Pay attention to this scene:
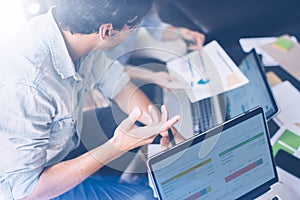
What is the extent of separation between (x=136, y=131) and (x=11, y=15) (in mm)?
511

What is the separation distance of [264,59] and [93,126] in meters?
0.60

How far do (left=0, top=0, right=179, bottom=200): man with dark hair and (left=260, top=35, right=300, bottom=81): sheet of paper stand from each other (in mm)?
514

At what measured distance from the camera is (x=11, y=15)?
1231 millimetres

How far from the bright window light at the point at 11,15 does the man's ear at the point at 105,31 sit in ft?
0.76

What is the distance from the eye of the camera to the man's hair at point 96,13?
94cm

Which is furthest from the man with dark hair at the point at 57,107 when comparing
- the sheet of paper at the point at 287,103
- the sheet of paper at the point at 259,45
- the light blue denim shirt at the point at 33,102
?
the sheet of paper at the point at 259,45

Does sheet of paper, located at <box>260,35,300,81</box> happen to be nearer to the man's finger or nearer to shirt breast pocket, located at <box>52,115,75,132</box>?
the man's finger

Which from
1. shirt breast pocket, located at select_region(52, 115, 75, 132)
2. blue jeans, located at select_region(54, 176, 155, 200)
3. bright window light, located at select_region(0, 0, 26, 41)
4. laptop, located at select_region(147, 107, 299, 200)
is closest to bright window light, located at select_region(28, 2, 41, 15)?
bright window light, located at select_region(0, 0, 26, 41)

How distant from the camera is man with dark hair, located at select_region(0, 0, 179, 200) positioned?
92 centimetres

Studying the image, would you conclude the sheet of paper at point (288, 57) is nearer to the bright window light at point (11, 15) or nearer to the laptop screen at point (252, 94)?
the laptop screen at point (252, 94)

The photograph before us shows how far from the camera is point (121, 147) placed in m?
1.03

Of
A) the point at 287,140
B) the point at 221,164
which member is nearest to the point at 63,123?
the point at 221,164

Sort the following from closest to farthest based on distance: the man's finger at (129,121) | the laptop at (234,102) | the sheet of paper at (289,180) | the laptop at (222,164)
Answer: the laptop at (222,164), the man's finger at (129,121), the sheet of paper at (289,180), the laptop at (234,102)

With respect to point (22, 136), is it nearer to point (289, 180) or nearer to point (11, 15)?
point (11, 15)
